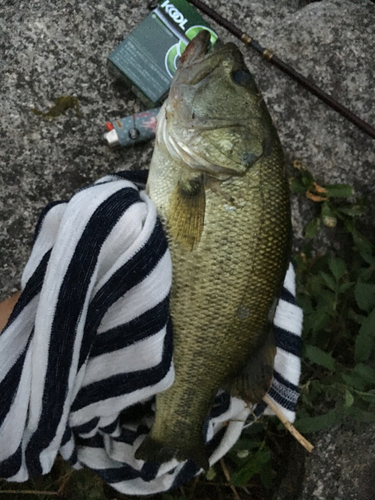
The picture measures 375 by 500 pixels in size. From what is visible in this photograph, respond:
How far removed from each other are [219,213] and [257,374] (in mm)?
580

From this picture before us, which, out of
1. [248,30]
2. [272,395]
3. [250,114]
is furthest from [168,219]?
[248,30]

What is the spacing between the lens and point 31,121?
185 cm

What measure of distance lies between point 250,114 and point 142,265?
2.04ft

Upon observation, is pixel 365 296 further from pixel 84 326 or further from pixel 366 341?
pixel 84 326

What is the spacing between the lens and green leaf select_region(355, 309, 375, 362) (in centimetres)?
171

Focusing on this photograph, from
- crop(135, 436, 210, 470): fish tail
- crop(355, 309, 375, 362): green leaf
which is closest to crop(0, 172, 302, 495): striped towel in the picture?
crop(135, 436, 210, 470): fish tail

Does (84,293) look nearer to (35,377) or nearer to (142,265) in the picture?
(142,265)

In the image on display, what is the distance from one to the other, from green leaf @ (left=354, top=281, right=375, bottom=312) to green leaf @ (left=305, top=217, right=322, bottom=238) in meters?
0.32

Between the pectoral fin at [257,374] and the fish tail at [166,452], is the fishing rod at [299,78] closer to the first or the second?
the pectoral fin at [257,374]

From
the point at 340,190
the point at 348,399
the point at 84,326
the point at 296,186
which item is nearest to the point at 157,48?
the point at 296,186

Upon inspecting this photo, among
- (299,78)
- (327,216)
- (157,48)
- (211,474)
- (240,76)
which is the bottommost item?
(211,474)

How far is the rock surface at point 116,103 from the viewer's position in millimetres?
1829

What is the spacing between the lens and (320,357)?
1689 millimetres

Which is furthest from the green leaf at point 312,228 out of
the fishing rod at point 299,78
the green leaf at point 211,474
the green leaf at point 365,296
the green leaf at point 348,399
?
the green leaf at point 211,474
